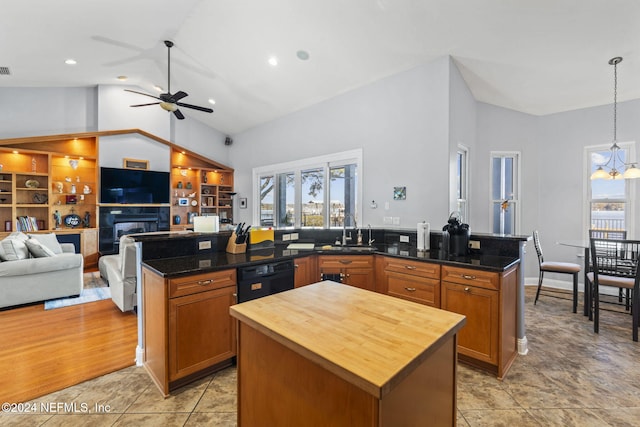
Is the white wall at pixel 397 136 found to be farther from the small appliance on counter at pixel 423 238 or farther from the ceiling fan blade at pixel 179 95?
the ceiling fan blade at pixel 179 95

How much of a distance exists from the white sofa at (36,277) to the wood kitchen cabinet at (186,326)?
107 inches

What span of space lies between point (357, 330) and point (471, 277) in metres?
1.68

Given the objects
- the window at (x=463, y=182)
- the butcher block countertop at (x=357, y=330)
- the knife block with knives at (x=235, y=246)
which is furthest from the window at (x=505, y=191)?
the butcher block countertop at (x=357, y=330)

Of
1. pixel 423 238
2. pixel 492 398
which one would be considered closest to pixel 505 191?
pixel 423 238

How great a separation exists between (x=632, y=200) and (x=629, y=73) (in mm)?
1925

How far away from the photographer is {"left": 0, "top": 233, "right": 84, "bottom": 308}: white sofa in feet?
12.1

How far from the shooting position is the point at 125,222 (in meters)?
6.63

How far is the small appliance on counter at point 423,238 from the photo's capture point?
312cm

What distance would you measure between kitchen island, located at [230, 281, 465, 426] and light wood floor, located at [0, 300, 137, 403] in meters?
1.93

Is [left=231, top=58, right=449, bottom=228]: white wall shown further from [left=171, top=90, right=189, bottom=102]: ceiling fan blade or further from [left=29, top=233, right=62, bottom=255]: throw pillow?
[left=29, top=233, right=62, bottom=255]: throw pillow

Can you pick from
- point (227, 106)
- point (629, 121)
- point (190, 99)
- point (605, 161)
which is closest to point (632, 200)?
point (605, 161)

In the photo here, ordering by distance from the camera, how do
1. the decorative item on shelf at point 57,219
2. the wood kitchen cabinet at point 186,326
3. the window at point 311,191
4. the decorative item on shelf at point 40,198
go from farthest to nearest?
the decorative item on shelf at point 57,219 → the decorative item on shelf at point 40,198 → the window at point 311,191 → the wood kitchen cabinet at point 186,326

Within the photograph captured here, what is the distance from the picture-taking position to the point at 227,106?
6.58 metres

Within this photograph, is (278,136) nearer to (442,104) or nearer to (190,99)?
(190,99)
